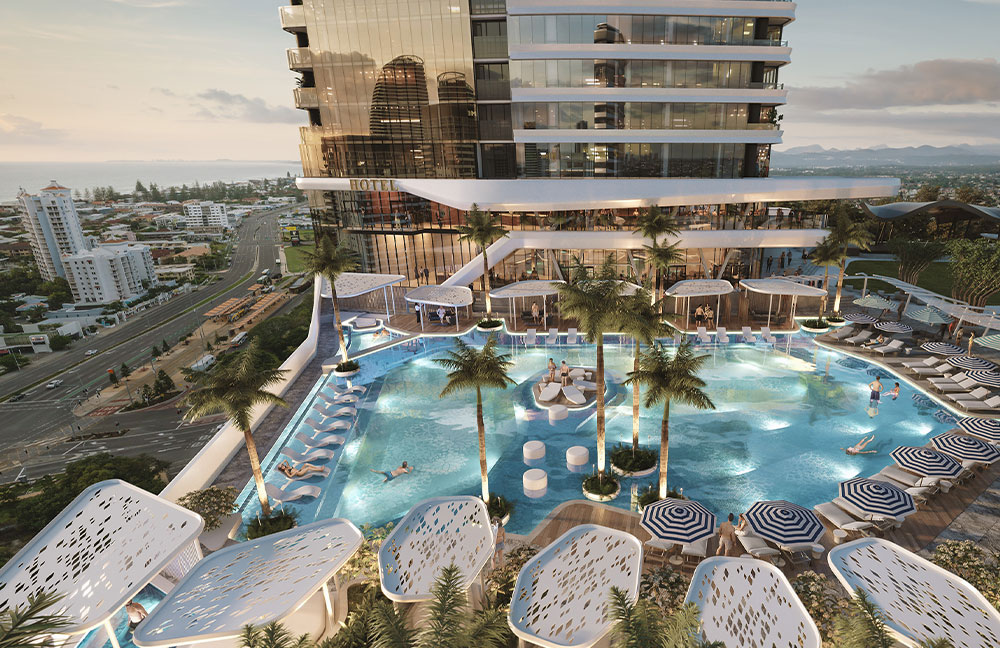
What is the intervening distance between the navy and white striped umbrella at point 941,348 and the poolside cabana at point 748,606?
73.4ft

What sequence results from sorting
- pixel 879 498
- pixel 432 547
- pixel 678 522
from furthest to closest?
1. pixel 879 498
2. pixel 678 522
3. pixel 432 547

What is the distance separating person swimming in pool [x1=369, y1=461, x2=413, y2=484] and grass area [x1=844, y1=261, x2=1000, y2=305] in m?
36.4

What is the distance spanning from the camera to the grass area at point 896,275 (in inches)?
1550

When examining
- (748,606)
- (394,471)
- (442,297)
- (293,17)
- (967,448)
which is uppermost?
(293,17)

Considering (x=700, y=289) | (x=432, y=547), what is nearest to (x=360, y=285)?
(x=700, y=289)

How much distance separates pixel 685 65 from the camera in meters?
35.3

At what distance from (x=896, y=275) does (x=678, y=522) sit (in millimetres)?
46338

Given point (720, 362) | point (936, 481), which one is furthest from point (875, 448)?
point (720, 362)

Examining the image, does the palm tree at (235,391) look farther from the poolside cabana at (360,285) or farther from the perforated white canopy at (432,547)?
the poolside cabana at (360,285)

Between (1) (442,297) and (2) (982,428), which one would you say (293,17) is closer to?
(1) (442,297)

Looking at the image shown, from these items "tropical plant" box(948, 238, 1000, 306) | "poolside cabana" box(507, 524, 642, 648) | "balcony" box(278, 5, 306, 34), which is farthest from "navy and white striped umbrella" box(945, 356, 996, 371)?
"balcony" box(278, 5, 306, 34)

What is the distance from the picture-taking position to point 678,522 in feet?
43.5

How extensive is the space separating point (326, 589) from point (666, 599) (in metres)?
8.15

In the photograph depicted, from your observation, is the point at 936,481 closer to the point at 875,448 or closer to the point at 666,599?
the point at 875,448
